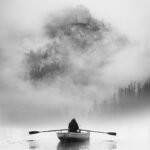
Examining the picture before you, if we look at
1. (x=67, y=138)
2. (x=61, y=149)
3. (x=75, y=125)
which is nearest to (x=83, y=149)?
(x=61, y=149)

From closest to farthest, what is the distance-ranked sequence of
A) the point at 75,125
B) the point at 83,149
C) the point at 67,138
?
the point at 83,149
the point at 67,138
the point at 75,125

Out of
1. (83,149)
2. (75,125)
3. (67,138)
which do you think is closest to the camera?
(83,149)

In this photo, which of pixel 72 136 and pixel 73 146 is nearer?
pixel 73 146

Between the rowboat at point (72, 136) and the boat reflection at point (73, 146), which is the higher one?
the rowboat at point (72, 136)

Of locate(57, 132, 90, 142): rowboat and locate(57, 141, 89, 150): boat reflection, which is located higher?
locate(57, 132, 90, 142): rowboat

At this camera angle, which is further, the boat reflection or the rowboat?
the rowboat

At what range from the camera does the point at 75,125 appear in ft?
362

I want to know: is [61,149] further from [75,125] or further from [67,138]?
[75,125]

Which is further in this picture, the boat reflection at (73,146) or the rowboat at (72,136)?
the rowboat at (72,136)

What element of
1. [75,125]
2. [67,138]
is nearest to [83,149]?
[67,138]

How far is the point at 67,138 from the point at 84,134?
6.61m

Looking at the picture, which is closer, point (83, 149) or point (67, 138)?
point (83, 149)

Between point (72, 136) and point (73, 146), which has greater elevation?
point (72, 136)

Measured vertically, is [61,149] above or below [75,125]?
below
